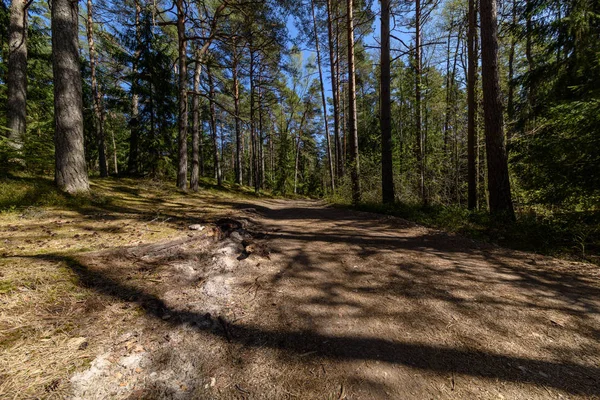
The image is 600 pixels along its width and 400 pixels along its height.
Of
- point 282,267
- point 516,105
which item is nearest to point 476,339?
point 282,267

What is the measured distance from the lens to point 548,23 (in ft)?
19.1

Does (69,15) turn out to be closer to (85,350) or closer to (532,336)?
(85,350)

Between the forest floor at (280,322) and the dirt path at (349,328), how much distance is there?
0.01m


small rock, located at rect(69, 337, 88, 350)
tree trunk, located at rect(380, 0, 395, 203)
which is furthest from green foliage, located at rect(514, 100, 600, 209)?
small rock, located at rect(69, 337, 88, 350)

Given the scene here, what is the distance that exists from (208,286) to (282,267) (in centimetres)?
101

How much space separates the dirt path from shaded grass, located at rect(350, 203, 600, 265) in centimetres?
78

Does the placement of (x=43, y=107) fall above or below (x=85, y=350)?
above

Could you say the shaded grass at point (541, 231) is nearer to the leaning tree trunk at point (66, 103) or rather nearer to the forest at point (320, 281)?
the forest at point (320, 281)

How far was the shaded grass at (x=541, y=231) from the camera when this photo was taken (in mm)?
3694

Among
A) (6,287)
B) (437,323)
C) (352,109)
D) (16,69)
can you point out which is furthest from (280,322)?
(352,109)

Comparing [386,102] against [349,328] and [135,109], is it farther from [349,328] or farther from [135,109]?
[135,109]

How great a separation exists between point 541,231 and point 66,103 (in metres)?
9.84

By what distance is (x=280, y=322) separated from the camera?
2.00 m

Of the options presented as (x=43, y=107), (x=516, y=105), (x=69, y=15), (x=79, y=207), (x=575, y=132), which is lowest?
(x=79, y=207)
